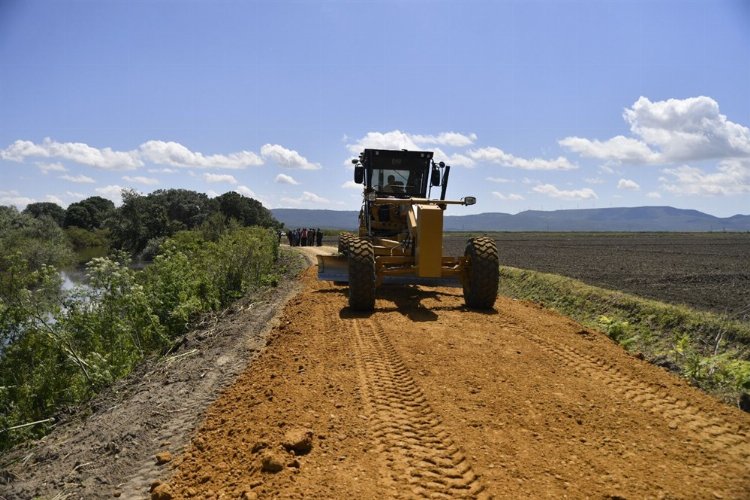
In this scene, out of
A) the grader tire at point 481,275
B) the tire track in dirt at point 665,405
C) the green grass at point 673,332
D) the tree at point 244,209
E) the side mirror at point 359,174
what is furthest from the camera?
the tree at point 244,209

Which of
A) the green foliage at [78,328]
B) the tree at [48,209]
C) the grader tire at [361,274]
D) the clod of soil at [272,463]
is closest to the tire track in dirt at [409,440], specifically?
the clod of soil at [272,463]

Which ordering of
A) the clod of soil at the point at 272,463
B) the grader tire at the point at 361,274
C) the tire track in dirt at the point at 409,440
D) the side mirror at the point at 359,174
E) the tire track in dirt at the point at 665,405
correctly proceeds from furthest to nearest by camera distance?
the side mirror at the point at 359,174
the grader tire at the point at 361,274
the tire track in dirt at the point at 665,405
the clod of soil at the point at 272,463
the tire track in dirt at the point at 409,440

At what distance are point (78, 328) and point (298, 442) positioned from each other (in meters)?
9.63

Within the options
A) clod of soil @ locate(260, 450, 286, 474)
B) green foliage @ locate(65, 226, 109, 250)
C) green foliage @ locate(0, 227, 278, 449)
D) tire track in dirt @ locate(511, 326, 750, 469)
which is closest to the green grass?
tire track in dirt @ locate(511, 326, 750, 469)

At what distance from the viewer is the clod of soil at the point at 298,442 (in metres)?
3.73

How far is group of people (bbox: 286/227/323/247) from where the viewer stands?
37.1m

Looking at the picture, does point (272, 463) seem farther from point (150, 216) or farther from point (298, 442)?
point (150, 216)

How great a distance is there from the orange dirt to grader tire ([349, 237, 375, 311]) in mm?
1707

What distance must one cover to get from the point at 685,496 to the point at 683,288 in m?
14.5

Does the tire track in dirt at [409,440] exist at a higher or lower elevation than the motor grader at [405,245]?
lower

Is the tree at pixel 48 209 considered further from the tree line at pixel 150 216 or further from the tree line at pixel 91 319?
the tree line at pixel 91 319

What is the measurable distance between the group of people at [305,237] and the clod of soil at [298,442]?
3328cm

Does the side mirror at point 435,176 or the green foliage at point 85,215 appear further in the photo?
the green foliage at point 85,215

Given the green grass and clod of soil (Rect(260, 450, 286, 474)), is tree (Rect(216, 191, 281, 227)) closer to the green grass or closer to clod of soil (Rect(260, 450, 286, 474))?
the green grass
